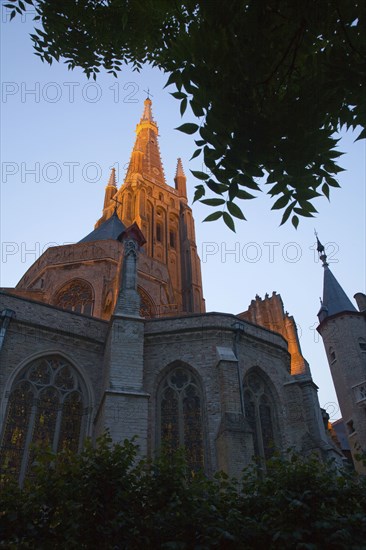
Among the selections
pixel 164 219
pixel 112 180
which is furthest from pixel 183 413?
pixel 112 180

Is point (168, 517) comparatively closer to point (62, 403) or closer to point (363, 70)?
→ point (363, 70)

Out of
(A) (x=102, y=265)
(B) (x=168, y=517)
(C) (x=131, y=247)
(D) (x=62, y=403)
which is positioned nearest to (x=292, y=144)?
(B) (x=168, y=517)

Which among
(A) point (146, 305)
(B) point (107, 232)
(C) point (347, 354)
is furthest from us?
(B) point (107, 232)

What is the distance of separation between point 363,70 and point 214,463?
437 inches

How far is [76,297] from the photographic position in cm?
2253

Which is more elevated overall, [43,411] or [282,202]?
[43,411]

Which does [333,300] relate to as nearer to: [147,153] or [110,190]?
[110,190]

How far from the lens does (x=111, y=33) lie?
230 inches

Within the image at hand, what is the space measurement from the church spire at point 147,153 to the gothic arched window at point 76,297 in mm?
19831

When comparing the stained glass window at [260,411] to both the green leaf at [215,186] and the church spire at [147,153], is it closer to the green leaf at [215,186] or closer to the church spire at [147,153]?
the green leaf at [215,186]

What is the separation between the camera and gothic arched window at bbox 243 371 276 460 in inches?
561

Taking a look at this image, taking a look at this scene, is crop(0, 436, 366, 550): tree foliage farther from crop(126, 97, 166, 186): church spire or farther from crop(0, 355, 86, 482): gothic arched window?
crop(126, 97, 166, 186): church spire

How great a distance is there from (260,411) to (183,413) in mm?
2585

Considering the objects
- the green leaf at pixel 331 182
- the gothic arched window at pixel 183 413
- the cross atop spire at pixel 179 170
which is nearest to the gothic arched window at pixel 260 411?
the gothic arched window at pixel 183 413
